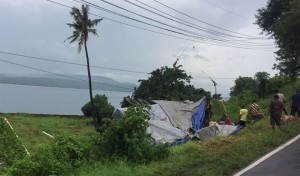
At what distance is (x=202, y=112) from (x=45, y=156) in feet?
50.2

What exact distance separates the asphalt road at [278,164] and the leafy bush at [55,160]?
5.23 meters

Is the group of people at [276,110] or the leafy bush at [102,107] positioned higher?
the group of people at [276,110]

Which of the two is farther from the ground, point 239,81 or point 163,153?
point 239,81

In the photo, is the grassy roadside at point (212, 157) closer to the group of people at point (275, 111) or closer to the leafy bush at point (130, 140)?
the leafy bush at point (130, 140)

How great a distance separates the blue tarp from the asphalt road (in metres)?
11.8

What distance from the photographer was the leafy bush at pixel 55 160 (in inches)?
475

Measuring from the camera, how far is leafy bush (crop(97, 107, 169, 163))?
13102mm

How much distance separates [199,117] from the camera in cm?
2630

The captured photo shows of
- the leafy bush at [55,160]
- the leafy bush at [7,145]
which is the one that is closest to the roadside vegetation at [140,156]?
the leafy bush at [55,160]

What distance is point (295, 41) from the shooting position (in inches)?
Result: 1120

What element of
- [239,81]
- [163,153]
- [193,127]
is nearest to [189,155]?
[163,153]

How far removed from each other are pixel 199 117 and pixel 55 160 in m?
14.7

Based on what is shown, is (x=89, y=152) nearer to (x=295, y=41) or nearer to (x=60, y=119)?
(x=295, y=41)

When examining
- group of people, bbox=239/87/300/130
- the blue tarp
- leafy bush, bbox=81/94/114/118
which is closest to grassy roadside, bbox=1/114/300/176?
group of people, bbox=239/87/300/130
